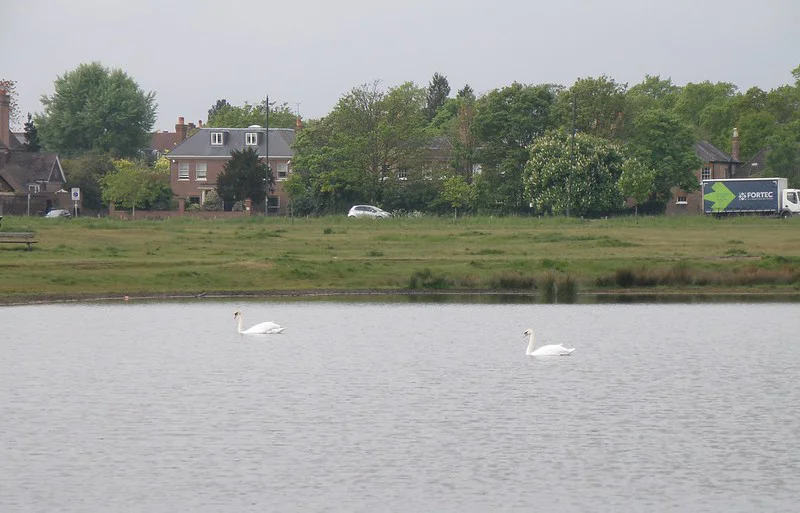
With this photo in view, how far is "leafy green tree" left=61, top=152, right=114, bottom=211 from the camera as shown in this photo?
14412 cm

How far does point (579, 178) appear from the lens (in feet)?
388

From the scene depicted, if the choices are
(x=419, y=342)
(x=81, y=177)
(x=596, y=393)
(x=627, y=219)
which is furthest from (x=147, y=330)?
(x=81, y=177)

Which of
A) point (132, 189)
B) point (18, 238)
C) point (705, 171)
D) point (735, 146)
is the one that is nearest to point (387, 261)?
point (18, 238)

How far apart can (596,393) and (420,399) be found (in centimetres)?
463

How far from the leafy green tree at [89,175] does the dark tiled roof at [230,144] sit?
8.43m

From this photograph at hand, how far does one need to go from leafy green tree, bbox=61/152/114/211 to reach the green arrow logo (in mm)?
64227

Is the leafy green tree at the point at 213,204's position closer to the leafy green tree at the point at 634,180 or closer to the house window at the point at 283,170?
the house window at the point at 283,170

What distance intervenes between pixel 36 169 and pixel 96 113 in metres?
30.5

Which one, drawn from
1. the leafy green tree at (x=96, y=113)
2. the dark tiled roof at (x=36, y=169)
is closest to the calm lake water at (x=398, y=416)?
the dark tiled roof at (x=36, y=169)

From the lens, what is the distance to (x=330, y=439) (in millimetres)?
27578

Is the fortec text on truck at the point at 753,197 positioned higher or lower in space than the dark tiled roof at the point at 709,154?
lower

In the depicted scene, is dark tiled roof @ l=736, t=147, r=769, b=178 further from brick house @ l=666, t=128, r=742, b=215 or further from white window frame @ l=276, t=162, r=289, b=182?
white window frame @ l=276, t=162, r=289, b=182

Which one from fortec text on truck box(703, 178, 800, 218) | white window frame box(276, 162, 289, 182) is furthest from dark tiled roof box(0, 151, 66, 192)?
fortec text on truck box(703, 178, 800, 218)

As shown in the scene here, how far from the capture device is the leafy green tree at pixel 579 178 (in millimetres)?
117750
